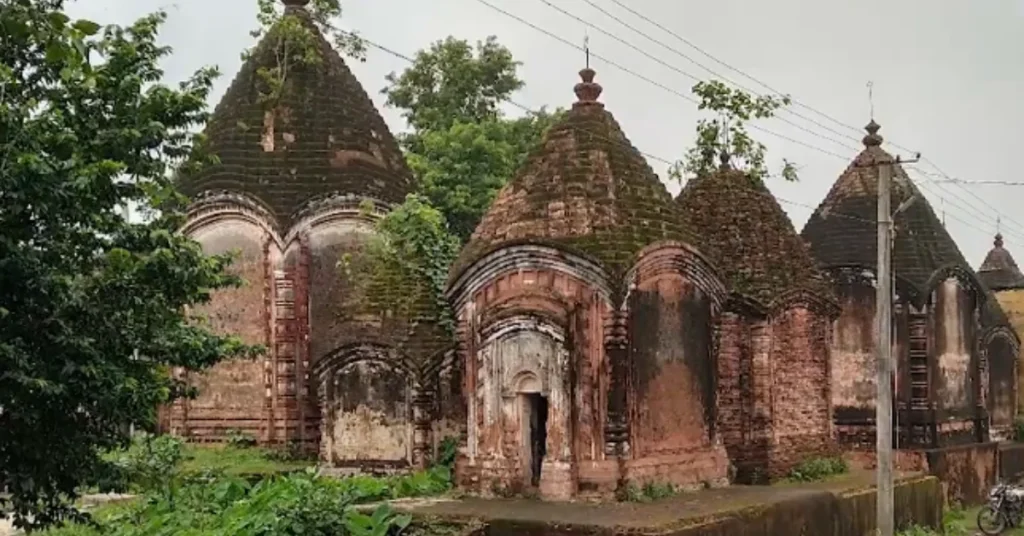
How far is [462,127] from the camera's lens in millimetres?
24500

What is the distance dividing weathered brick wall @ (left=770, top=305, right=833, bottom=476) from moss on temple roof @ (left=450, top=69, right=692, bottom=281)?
328 cm

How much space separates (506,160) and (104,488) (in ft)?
52.4

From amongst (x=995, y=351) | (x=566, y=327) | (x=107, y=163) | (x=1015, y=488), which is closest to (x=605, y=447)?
(x=566, y=327)

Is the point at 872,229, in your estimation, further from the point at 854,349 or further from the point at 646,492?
the point at 646,492

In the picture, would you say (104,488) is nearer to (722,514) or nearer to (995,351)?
(722,514)

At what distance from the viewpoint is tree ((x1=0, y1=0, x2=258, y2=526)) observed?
303 inches

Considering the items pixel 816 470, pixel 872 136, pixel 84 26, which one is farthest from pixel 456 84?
pixel 84 26

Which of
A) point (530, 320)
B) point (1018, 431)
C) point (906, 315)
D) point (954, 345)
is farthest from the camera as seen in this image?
point (1018, 431)

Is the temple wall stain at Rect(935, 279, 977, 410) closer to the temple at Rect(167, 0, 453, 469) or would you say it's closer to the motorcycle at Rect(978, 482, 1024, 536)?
the motorcycle at Rect(978, 482, 1024, 536)

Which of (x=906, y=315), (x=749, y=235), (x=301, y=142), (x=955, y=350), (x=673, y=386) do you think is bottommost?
(x=673, y=386)

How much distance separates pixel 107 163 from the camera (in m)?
8.02

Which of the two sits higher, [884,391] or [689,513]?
[884,391]

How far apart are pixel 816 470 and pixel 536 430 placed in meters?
4.95

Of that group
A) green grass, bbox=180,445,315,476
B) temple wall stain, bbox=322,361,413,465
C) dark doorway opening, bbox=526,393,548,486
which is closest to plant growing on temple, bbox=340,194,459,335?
temple wall stain, bbox=322,361,413,465
